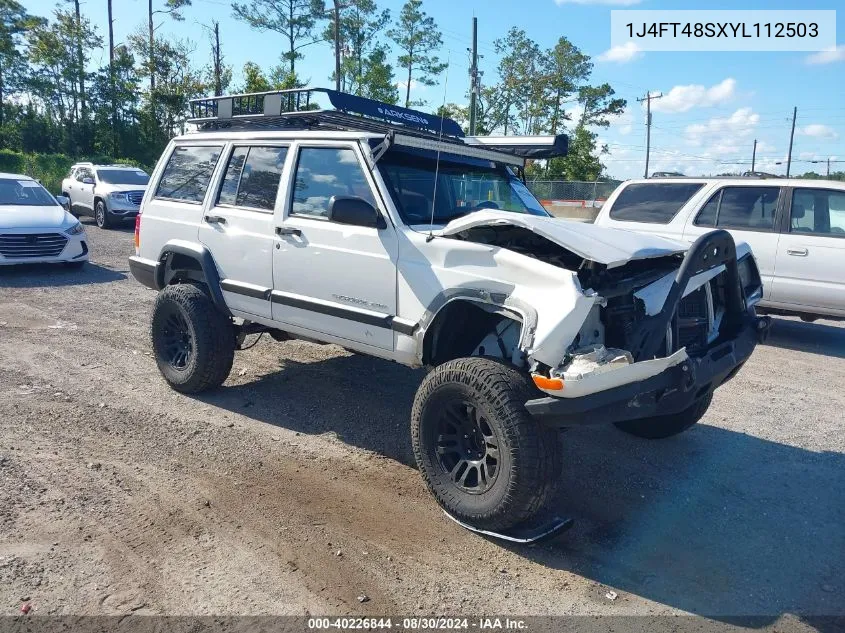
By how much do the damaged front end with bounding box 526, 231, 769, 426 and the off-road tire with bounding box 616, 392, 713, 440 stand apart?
33.7 inches

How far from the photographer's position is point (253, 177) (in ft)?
16.9

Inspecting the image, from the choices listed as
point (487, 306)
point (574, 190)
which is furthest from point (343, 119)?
point (574, 190)

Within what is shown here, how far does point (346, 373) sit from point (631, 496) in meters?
3.02

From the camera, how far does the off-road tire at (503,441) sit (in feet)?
10.7

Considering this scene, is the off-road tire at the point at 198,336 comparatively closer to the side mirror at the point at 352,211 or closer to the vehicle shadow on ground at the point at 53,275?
the side mirror at the point at 352,211

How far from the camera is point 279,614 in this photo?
2912mm

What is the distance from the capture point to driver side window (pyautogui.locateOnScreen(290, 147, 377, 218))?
4.43m

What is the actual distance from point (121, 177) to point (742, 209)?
16367 millimetres

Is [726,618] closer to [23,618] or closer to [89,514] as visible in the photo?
[23,618]

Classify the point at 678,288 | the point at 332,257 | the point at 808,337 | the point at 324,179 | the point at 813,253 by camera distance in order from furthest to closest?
the point at 808,337 → the point at 813,253 → the point at 324,179 → the point at 332,257 → the point at 678,288

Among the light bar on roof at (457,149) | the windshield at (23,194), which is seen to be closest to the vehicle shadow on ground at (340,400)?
the light bar on roof at (457,149)

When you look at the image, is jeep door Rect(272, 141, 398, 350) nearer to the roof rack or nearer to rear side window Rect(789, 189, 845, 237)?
the roof rack

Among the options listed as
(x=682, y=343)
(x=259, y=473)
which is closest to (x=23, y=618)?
(x=259, y=473)

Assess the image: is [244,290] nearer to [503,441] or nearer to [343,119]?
[343,119]
